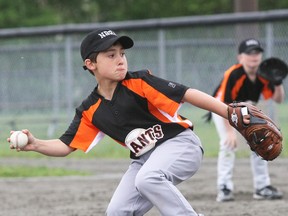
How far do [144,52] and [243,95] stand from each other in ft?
25.2

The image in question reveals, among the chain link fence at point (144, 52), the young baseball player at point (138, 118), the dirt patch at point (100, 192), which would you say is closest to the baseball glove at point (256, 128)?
the young baseball player at point (138, 118)

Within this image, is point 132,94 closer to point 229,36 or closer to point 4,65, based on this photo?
point 229,36

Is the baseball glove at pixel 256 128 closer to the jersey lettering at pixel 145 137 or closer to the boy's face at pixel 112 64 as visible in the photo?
the jersey lettering at pixel 145 137

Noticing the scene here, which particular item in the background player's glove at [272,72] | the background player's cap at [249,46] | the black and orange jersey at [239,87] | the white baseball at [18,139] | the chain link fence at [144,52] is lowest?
the chain link fence at [144,52]

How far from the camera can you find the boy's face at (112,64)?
6094 mm

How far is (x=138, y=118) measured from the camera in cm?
609

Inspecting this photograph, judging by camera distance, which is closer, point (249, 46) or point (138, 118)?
point (138, 118)

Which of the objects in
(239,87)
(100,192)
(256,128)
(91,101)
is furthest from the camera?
(100,192)

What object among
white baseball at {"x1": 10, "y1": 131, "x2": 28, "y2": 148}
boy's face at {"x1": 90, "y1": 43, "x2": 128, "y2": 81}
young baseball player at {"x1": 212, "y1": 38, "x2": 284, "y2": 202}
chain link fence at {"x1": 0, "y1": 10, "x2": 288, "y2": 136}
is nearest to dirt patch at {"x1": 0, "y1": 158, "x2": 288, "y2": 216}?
young baseball player at {"x1": 212, "y1": 38, "x2": 284, "y2": 202}

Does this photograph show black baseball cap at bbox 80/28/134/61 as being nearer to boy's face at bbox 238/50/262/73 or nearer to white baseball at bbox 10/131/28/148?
white baseball at bbox 10/131/28/148

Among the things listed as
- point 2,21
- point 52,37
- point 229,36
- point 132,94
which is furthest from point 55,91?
point 2,21

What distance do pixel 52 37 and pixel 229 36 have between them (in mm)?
3879

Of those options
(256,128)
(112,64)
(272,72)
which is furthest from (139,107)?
(272,72)

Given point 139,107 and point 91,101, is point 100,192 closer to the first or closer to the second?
point 91,101
